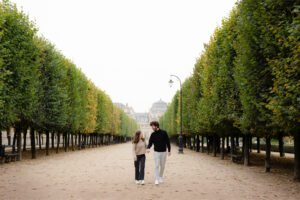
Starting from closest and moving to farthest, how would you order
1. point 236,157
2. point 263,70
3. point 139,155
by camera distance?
point 139,155 → point 263,70 → point 236,157

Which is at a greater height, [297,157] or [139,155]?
[139,155]

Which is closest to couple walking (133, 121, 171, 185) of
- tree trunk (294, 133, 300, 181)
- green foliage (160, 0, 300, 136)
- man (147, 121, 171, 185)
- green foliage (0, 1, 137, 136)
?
man (147, 121, 171, 185)

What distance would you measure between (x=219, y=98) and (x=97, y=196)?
20078mm

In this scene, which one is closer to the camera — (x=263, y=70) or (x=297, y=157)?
(x=297, y=157)

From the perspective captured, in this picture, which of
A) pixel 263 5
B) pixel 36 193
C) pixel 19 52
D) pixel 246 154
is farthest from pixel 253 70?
pixel 19 52

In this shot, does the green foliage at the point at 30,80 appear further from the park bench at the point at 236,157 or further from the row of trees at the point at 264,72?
the park bench at the point at 236,157

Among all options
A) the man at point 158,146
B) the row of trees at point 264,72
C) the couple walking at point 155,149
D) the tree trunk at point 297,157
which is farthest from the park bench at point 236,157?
the man at point 158,146

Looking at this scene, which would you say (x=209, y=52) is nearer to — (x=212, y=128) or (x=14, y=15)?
(x=212, y=128)

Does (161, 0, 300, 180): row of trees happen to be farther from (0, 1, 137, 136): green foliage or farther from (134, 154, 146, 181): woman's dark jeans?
(0, 1, 137, 136): green foliage

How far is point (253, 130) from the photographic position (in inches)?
812

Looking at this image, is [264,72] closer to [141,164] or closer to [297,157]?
[297,157]

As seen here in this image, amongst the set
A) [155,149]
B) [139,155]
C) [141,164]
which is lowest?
[141,164]

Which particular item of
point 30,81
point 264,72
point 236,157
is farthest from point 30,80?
point 264,72

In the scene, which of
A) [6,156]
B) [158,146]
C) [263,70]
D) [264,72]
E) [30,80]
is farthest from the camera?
[30,80]
